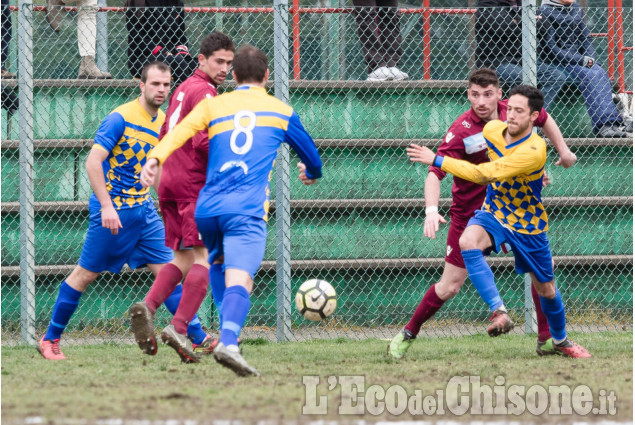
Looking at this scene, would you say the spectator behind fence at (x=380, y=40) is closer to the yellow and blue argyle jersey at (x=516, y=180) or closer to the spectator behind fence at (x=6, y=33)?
the yellow and blue argyle jersey at (x=516, y=180)

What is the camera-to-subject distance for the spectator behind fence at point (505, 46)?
9953 mm

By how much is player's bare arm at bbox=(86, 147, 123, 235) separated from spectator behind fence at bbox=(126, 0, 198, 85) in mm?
2572

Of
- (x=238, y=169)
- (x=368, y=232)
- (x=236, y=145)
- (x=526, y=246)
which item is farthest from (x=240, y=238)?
(x=368, y=232)

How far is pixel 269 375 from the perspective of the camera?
6.22 meters

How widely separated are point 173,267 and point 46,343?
47.4 inches

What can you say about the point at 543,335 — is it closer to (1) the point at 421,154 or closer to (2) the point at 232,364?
(1) the point at 421,154

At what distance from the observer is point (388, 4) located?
10.5 m

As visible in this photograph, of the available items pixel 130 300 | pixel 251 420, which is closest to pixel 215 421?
pixel 251 420

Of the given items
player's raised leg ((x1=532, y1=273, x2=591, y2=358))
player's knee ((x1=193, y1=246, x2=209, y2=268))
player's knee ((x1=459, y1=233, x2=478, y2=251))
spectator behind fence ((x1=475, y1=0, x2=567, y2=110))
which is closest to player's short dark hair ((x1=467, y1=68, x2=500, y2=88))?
player's knee ((x1=459, y1=233, x2=478, y2=251))

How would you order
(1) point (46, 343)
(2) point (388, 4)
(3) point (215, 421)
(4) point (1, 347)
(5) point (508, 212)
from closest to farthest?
(3) point (215, 421)
(5) point (508, 212)
(1) point (46, 343)
(4) point (1, 347)
(2) point (388, 4)

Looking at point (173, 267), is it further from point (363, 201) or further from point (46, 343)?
point (363, 201)

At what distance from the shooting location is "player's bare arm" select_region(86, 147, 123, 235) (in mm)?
7090

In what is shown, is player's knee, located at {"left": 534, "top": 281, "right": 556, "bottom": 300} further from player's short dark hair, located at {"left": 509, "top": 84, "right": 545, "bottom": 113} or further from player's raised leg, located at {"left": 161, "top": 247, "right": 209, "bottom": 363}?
player's raised leg, located at {"left": 161, "top": 247, "right": 209, "bottom": 363}

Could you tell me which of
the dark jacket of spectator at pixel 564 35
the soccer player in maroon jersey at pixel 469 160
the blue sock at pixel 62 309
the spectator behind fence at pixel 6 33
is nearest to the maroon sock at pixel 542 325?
the soccer player in maroon jersey at pixel 469 160
